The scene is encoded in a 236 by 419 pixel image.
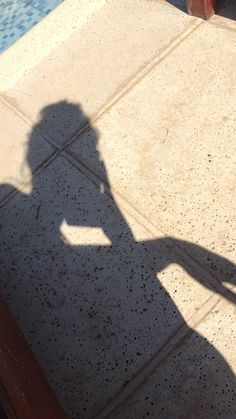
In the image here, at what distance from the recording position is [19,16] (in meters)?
6.10

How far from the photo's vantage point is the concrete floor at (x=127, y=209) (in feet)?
9.25

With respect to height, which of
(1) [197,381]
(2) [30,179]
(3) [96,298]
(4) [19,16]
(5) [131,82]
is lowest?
(1) [197,381]

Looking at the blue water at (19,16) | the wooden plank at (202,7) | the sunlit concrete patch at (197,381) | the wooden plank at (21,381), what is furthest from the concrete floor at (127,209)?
the blue water at (19,16)

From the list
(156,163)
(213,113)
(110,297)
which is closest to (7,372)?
(110,297)

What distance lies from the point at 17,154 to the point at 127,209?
1.39 meters

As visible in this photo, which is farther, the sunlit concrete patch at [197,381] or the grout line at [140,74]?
the grout line at [140,74]

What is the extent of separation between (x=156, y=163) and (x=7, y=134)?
1.67 metres

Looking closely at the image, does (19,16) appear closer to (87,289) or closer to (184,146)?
(184,146)

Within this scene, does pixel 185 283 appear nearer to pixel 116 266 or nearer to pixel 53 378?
pixel 116 266

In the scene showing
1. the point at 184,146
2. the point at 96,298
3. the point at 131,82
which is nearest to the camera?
the point at 96,298

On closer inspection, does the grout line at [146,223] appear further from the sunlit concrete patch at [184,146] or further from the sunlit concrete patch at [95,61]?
the sunlit concrete patch at [95,61]

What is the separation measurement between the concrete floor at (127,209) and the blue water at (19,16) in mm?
872

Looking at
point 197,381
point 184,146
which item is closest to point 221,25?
point 184,146

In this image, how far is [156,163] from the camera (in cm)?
370
